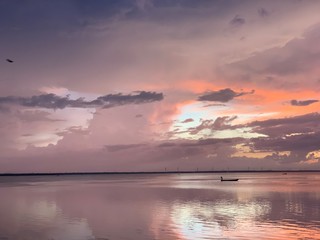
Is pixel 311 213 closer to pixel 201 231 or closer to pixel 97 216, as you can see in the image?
pixel 201 231

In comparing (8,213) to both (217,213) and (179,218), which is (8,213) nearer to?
(179,218)

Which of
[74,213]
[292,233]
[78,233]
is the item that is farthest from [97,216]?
[292,233]

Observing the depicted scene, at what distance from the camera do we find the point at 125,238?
39.9 meters

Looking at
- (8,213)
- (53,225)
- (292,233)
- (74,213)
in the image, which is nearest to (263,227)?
(292,233)

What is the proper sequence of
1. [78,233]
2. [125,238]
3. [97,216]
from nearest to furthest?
[125,238], [78,233], [97,216]

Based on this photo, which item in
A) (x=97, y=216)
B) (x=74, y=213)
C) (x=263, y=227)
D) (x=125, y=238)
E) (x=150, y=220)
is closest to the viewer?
(x=125, y=238)

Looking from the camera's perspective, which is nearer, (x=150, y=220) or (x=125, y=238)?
(x=125, y=238)

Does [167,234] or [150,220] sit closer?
[167,234]

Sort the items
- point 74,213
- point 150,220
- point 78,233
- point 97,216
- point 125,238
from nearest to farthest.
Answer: point 125,238 → point 78,233 → point 150,220 → point 97,216 → point 74,213

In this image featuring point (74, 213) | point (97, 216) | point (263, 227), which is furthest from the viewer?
point (74, 213)

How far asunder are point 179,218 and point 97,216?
1215cm

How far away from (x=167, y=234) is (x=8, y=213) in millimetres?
31624

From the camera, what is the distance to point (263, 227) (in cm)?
4578

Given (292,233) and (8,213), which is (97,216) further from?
(292,233)
